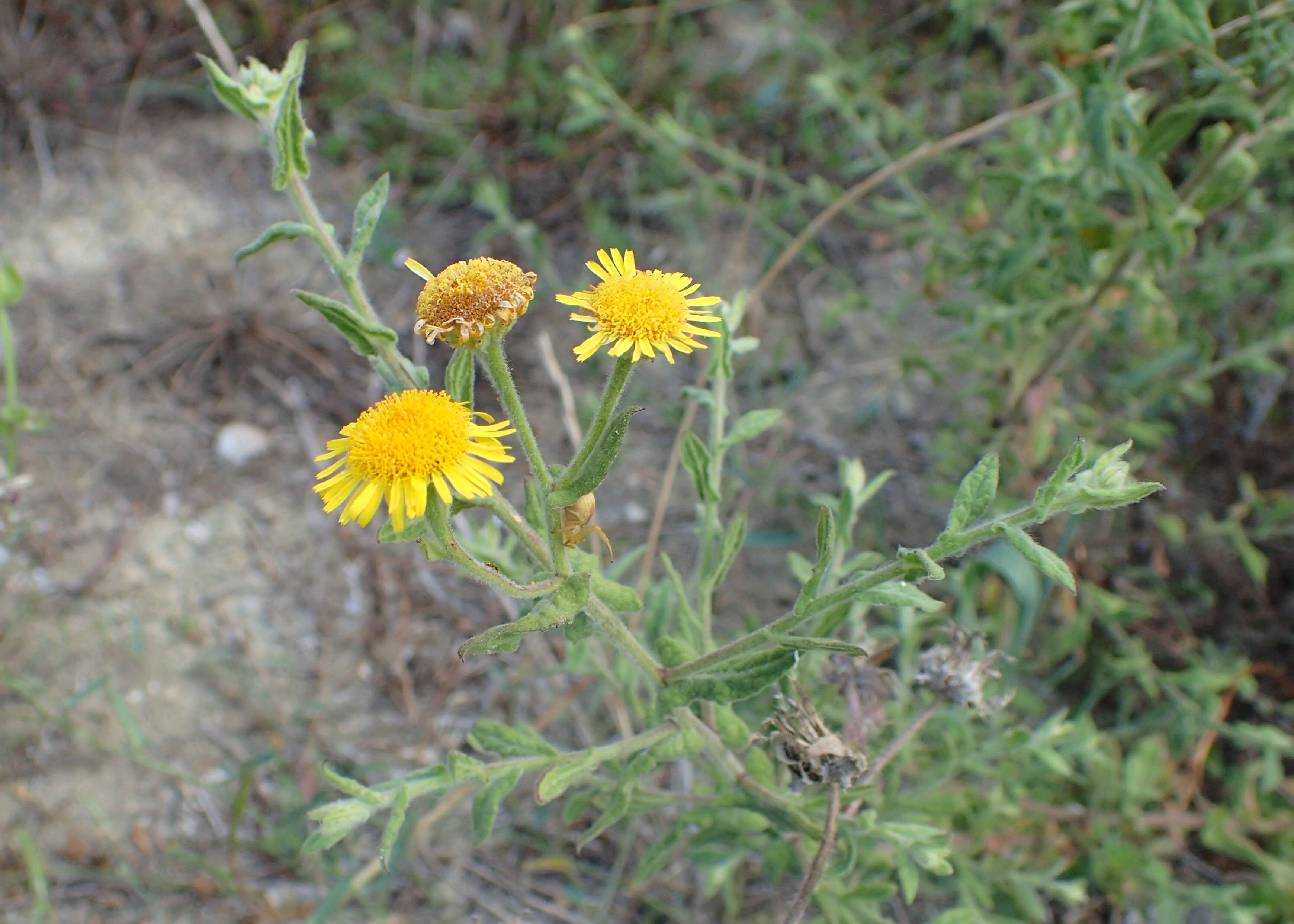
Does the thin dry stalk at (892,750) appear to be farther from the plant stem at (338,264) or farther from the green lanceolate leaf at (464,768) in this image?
the plant stem at (338,264)

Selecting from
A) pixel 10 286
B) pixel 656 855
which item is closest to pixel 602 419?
pixel 656 855

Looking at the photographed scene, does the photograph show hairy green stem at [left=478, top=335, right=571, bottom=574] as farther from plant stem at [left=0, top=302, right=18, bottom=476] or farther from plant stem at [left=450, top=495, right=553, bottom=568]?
plant stem at [left=0, top=302, right=18, bottom=476]

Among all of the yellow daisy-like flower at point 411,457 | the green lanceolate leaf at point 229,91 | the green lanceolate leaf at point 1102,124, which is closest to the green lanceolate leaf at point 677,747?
the yellow daisy-like flower at point 411,457

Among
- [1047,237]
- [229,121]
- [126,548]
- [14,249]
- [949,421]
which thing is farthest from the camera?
[229,121]

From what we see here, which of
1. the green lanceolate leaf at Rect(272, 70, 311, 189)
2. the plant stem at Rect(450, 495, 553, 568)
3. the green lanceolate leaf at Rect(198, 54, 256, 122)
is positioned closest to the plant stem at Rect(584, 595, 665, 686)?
the plant stem at Rect(450, 495, 553, 568)

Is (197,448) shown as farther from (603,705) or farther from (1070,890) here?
(1070,890)

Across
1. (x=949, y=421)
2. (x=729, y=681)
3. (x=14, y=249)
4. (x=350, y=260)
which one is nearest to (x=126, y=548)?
(x=14, y=249)
